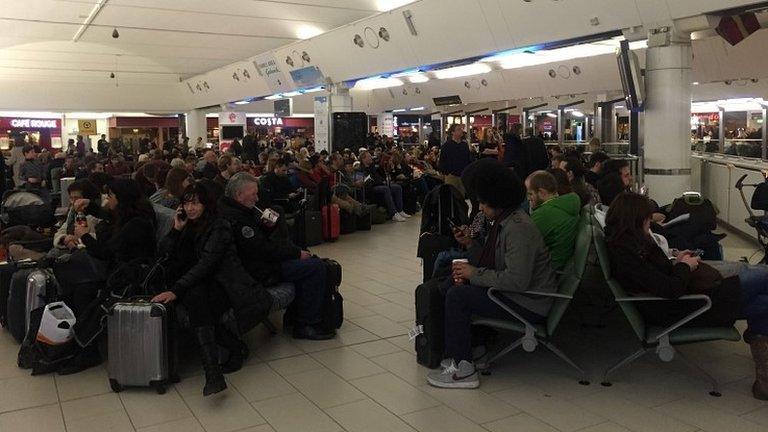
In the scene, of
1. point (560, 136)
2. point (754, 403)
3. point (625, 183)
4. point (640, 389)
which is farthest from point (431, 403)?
point (560, 136)

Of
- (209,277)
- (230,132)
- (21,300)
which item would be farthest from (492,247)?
(230,132)

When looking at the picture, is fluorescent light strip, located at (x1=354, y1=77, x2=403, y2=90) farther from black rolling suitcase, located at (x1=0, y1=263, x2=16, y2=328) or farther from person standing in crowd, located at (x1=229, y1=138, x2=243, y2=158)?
black rolling suitcase, located at (x1=0, y1=263, x2=16, y2=328)

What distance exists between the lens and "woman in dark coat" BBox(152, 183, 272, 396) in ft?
13.6

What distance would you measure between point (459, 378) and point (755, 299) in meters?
1.85

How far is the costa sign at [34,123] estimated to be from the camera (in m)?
31.0

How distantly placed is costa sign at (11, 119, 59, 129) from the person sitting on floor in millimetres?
32710

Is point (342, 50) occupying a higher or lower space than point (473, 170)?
higher

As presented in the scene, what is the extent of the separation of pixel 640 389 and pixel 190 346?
3.19 meters

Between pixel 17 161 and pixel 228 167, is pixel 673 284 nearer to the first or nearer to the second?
pixel 228 167

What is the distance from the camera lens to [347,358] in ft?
15.3

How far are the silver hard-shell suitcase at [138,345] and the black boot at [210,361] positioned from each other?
24cm

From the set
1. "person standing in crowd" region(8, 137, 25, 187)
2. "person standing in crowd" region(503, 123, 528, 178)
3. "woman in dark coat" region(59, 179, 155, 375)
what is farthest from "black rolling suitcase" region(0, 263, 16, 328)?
"person standing in crowd" region(8, 137, 25, 187)

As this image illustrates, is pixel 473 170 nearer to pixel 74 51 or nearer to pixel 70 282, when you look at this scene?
pixel 70 282

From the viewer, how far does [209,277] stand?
168 inches
